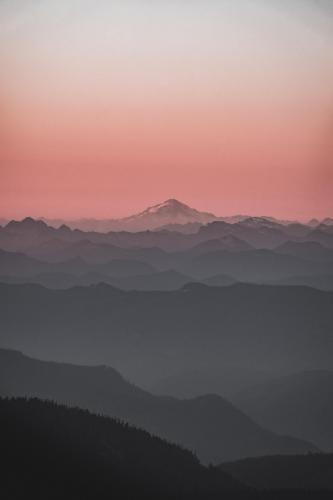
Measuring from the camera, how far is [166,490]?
10906cm

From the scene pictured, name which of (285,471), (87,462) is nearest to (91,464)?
(87,462)

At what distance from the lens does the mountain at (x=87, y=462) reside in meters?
100

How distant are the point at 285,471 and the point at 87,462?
1747 inches

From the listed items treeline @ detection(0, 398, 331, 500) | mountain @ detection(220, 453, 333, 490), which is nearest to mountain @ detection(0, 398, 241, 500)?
treeline @ detection(0, 398, 331, 500)

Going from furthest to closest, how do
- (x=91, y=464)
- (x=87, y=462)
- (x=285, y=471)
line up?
(x=285, y=471) < (x=87, y=462) < (x=91, y=464)

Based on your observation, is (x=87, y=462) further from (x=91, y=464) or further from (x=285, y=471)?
(x=285, y=471)

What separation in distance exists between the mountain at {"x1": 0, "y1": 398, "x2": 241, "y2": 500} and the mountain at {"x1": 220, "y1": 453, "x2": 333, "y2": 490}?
13.4 m

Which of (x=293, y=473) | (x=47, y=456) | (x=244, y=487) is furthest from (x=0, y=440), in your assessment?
(x=293, y=473)

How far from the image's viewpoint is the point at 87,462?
108 meters

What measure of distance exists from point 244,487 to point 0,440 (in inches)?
1213

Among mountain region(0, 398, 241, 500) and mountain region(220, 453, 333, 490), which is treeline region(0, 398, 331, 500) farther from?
mountain region(220, 453, 333, 490)

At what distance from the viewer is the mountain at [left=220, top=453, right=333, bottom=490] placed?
136 m

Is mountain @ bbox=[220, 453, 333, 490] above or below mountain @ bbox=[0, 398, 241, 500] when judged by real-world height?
above

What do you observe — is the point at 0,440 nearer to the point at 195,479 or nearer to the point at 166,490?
the point at 166,490
